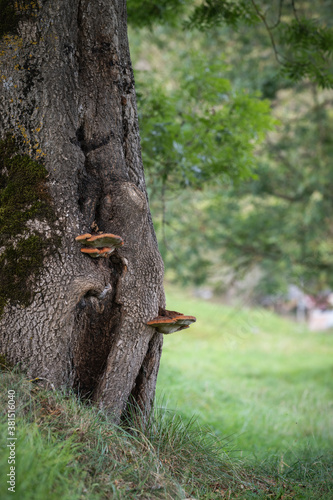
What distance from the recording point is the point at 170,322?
9.39 feet

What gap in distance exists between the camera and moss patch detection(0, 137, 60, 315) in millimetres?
2777

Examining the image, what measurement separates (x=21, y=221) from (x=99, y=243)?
54cm

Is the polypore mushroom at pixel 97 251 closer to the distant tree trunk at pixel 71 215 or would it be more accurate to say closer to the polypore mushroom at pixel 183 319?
the distant tree trunk at pixel 71 215

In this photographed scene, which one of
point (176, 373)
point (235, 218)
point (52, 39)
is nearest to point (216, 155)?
point (52, 39)

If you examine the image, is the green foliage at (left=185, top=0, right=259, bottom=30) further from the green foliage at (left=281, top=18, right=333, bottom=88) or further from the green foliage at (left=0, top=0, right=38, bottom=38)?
the green foliage at (left=0, top=0, right=38, bottom=38)

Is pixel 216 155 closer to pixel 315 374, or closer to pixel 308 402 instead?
pixel 308 402

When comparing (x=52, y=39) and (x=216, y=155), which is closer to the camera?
(x=52, y=39)

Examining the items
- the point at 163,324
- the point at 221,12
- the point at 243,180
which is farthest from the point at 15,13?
the point at 243,180

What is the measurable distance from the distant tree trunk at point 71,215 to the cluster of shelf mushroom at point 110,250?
0.27ft

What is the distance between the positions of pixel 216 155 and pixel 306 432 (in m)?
4.05

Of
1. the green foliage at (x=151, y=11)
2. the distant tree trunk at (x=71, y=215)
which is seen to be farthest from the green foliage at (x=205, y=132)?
the distant tree trunk at (x=71, y=215)

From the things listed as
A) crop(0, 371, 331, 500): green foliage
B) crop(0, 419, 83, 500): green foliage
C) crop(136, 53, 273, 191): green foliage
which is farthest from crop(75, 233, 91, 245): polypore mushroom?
crop(136, 53, 273, 191): green foliage

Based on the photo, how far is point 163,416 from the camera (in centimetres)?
328

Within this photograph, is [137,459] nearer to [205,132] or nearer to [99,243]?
[99,243]
